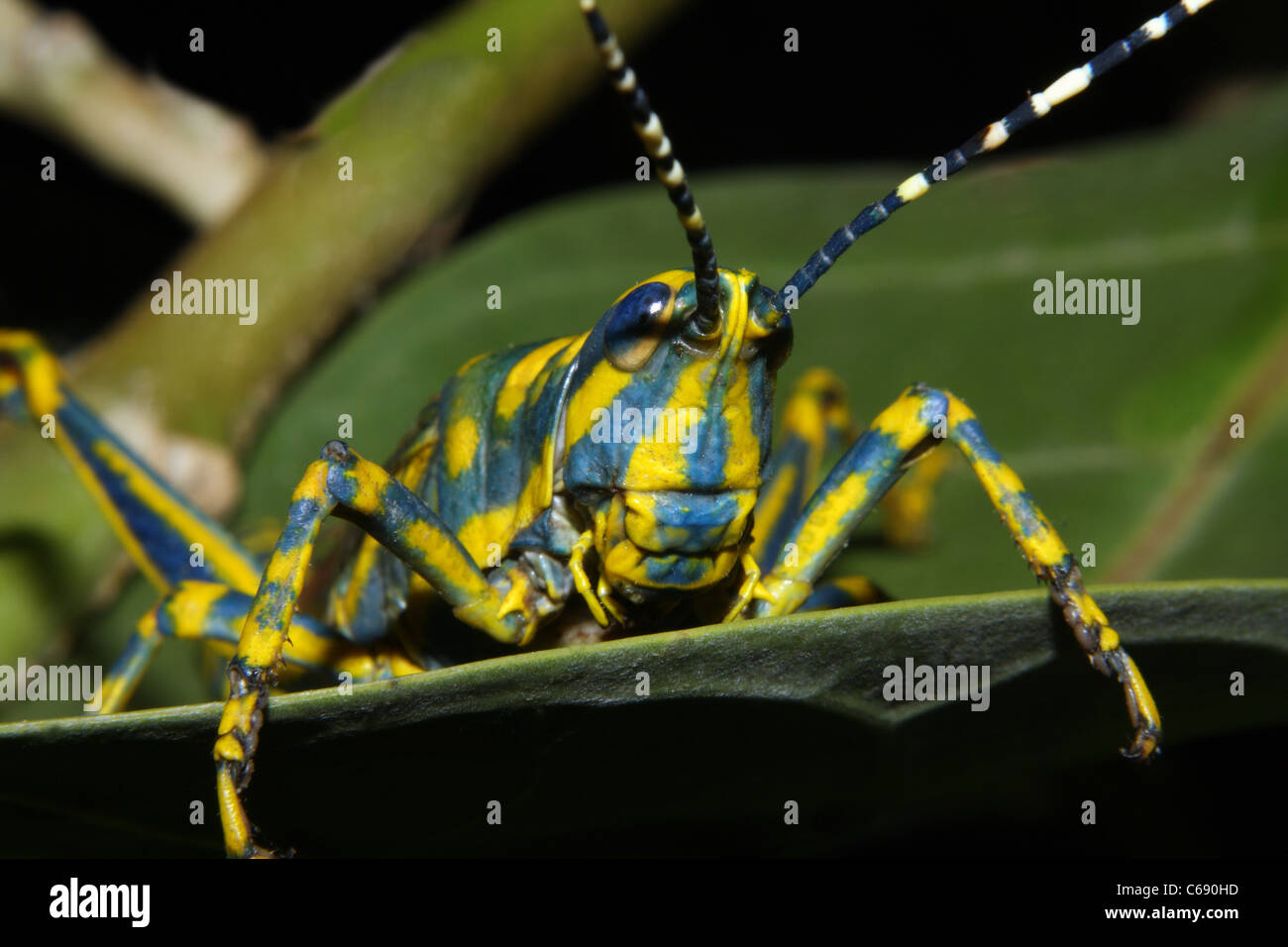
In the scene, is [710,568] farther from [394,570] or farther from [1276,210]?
[1276,210]

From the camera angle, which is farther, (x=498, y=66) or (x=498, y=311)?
(x=498, y=311)

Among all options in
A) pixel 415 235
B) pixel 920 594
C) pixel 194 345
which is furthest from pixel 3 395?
pixel 920 594

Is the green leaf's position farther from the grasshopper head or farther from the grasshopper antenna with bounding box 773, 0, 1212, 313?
the grasshopper antenna with bounding box 773, 0, 1212, 313

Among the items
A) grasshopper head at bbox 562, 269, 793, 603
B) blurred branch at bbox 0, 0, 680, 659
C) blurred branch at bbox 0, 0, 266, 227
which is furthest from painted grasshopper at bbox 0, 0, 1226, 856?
blurred branch at bbox 0, 0, 266, 227

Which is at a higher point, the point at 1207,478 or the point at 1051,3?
the point at 1051,3

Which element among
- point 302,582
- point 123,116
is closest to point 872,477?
point 302,582

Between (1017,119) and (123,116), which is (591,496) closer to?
(1017,119)

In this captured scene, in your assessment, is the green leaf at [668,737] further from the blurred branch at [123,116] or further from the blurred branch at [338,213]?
the blurred branch at [123,116]
